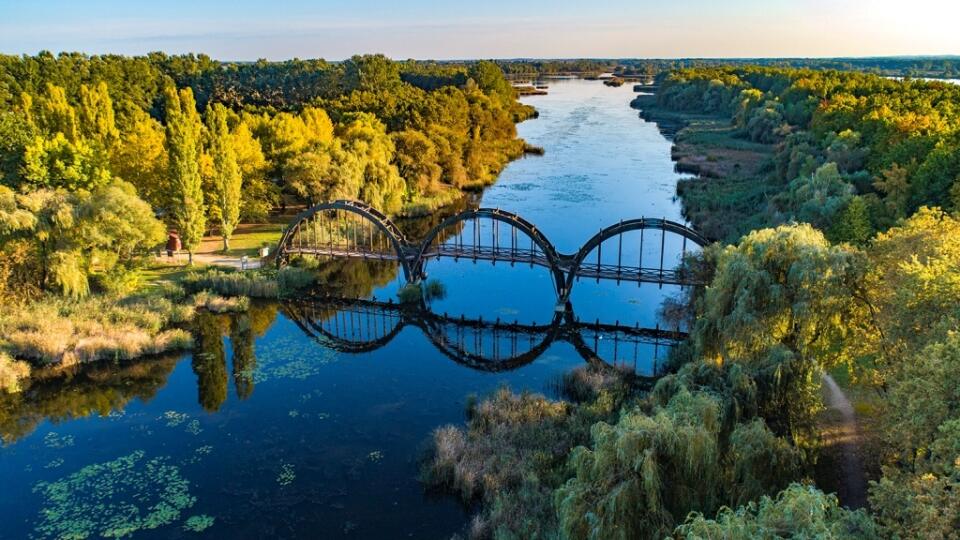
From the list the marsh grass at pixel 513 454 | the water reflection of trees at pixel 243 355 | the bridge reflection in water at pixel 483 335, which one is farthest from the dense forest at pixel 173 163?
the marsh grass at pixel 513 454

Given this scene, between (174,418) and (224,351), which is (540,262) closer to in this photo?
(224,351)

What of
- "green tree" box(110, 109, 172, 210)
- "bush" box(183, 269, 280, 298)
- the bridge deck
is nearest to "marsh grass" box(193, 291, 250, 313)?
"bush" box(183, 269, 280, 298)

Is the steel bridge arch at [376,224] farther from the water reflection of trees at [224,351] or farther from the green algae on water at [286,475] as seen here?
the green algae on water at [286,475]

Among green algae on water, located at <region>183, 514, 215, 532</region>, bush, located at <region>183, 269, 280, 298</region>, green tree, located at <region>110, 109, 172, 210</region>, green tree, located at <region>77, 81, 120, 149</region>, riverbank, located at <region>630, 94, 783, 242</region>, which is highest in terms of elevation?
green tree, located at <region>77, 81, 120, 149</region>

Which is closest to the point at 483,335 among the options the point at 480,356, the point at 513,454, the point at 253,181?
the point at 480,356

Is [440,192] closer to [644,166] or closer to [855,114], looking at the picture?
[644,166]

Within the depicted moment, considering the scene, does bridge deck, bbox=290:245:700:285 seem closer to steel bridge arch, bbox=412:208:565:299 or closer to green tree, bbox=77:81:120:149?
steel bridge arch, bbox=412:208:565:299
